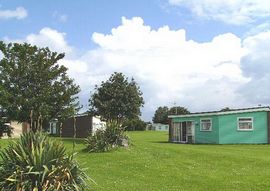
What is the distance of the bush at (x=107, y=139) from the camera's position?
2746 cm

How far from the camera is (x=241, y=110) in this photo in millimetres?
43750

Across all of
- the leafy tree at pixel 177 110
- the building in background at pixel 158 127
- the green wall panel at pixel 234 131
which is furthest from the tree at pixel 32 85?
the leafy tree at pixel 177 110

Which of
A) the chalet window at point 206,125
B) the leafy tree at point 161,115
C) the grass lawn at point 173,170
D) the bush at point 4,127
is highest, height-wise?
the leafy tree at point 161,115

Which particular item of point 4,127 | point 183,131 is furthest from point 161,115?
point 4,127

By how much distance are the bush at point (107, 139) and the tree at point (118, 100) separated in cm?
1253

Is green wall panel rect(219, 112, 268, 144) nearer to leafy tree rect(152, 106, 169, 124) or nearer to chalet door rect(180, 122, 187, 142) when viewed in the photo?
chalet door rect(180, 122, 187, 142)

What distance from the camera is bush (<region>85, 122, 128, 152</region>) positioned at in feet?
90.1

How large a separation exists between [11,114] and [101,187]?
2231 centimetres

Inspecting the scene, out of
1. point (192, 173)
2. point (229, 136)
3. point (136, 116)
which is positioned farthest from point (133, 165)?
point (229, 136)

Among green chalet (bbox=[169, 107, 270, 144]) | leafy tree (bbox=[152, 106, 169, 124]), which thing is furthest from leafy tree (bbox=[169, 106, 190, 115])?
green chalet (bbox=[169, 107, 270, 144])

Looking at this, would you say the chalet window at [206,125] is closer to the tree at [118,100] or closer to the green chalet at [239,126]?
the green chalet at [239,126]

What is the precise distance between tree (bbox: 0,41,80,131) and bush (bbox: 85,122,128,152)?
29.5ft

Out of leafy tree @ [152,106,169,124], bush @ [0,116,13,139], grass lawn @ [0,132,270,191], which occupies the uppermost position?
leafy tree @ [152,106,169,124]

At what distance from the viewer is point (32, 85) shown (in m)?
37.7
